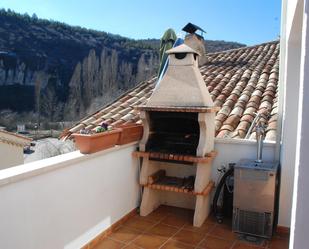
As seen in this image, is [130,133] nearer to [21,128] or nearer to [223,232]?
[223,232]

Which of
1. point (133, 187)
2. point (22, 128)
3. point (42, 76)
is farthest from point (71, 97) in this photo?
point (133, 187)

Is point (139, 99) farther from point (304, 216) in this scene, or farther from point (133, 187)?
point (304, 216)

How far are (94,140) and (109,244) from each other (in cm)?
116

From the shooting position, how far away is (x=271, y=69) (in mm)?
7129

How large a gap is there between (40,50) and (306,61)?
1134 inches

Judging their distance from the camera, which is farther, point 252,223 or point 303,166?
point 252,223

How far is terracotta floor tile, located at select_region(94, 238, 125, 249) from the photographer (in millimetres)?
3192

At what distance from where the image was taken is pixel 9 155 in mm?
9695

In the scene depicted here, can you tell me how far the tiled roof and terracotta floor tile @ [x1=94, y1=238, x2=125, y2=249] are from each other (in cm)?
201

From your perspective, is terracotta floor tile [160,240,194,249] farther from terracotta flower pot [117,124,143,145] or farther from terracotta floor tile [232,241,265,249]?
terracotta flower pot [117,124,143,145]

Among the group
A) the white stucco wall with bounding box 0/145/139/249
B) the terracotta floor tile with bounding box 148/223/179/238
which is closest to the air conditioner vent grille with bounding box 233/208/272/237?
the terracotta floor tile with bounding box 148/223/179/238

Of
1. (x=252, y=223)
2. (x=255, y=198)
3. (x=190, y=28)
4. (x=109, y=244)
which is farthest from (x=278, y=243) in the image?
(x=190, y=28)

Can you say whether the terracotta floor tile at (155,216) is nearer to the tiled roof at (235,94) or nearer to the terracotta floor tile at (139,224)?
the terracotta floor tile at (139,224)

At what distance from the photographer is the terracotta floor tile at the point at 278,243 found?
3295mm
